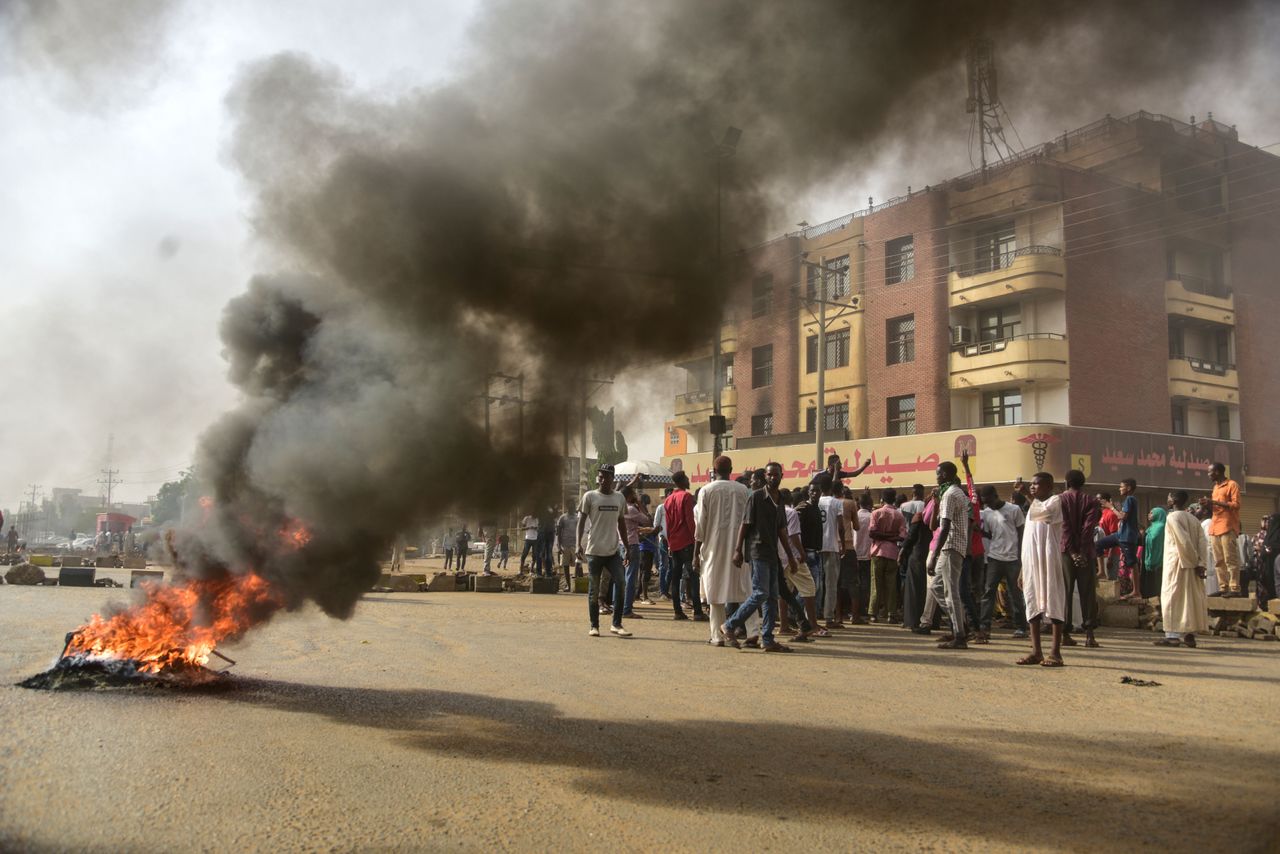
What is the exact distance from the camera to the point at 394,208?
284 inches

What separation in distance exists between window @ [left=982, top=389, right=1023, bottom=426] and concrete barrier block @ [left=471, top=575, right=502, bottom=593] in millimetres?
19754

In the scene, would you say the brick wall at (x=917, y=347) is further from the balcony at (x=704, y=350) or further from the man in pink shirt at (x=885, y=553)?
the balcony at (x=704, y=350)

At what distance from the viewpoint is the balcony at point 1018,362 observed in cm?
3014

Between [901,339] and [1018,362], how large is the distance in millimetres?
4993

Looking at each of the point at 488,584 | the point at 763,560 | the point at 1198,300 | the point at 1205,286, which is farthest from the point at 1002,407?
the point at 763,560

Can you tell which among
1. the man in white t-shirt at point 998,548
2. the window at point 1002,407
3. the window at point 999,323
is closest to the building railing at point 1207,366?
the window at point 999,323

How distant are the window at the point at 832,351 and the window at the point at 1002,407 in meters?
5.57

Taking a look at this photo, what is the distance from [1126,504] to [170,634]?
12.5 metres

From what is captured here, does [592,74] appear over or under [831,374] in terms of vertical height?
under

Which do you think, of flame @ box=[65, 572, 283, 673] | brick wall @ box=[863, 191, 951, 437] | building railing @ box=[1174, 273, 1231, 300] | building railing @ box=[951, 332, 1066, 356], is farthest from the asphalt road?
building railing @ box=[1174, 273, 1231, 300]

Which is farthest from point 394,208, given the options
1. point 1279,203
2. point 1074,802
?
point 1279,203

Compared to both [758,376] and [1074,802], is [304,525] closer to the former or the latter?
[1074,802]

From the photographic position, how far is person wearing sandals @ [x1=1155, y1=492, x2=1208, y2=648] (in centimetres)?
995

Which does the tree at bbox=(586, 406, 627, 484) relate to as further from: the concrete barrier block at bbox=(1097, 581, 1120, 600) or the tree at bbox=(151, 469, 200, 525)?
the concrete barrier block at bbox=(1097, 581, 1120, 600)
